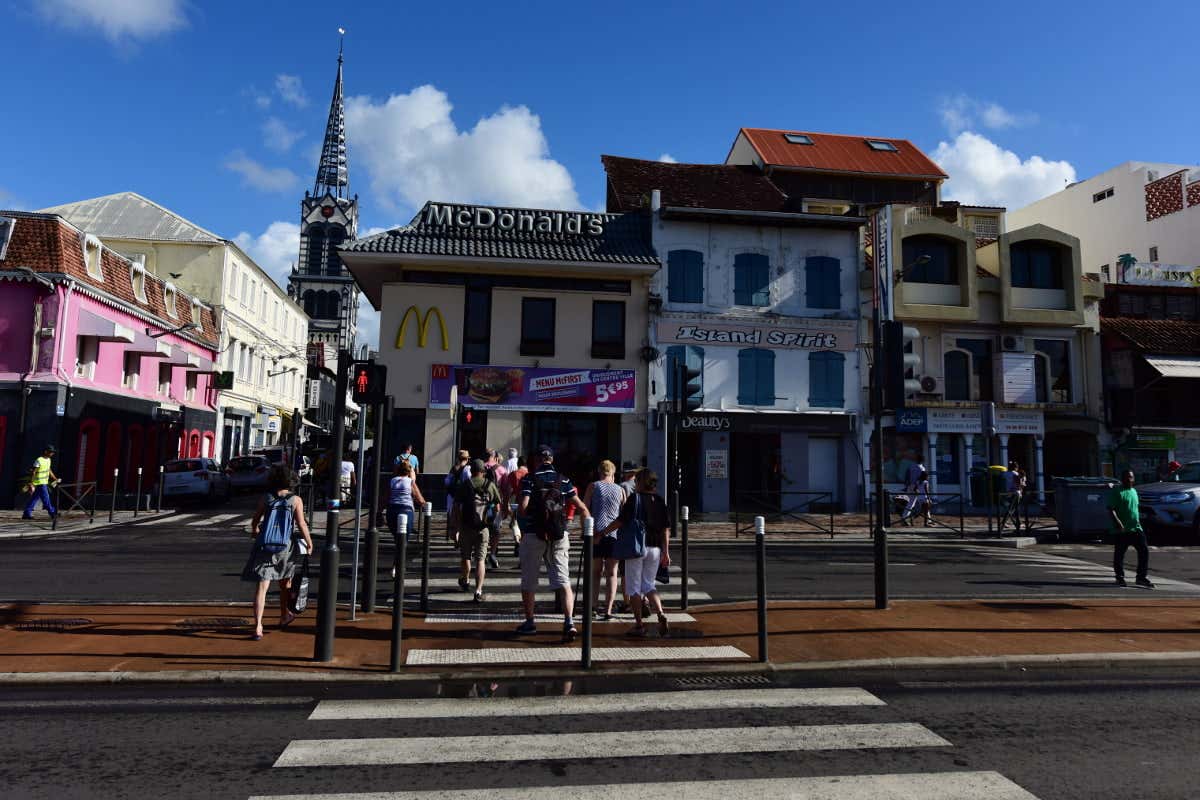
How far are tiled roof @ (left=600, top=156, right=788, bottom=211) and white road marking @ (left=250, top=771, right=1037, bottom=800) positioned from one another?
2324 cm

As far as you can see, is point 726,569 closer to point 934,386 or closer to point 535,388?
point 535,388

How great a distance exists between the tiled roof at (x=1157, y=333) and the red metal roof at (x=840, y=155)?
41.8 feet

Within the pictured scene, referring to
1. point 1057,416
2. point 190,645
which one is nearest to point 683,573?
point 190,645

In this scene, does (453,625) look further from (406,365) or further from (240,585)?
(406,365)

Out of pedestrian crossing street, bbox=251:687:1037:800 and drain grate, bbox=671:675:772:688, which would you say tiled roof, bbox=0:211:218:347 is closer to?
pedestrian crossing street, bbox=251:687:1037:800

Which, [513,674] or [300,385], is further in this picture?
[300,385]

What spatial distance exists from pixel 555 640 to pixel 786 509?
1684cm

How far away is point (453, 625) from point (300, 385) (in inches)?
2025

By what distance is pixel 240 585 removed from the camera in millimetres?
10430

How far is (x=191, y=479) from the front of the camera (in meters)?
24.4

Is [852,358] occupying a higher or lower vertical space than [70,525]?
higher

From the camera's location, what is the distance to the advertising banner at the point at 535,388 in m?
23.0

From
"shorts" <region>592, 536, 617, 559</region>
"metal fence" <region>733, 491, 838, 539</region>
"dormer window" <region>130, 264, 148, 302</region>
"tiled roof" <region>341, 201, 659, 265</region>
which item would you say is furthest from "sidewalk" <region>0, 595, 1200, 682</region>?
"dormer window" <region>130, 264, 148, 302</region>

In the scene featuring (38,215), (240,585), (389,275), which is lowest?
(240,585)
